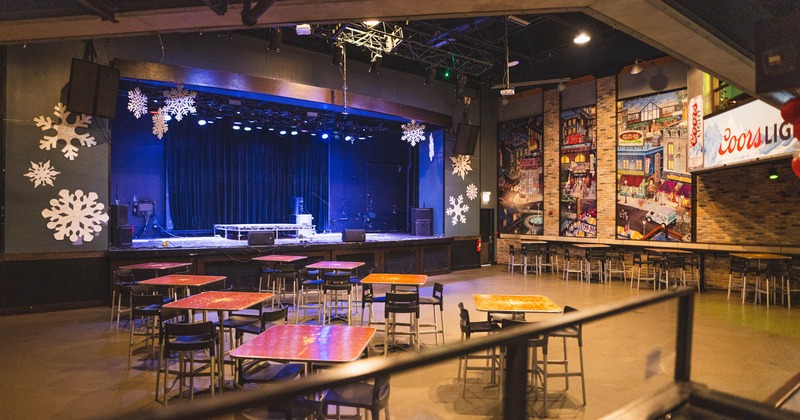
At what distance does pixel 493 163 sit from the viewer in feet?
42.2

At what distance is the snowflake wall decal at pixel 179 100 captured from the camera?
24.9ft

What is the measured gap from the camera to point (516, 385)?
4.62 ft

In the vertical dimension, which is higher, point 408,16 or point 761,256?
point 408,16

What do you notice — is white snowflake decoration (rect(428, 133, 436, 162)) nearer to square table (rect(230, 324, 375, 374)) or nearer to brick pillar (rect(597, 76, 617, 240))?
brick pillar (rect(597, 76, 617, 240))

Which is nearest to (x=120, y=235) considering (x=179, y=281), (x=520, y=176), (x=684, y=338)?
(x=179, y=281)

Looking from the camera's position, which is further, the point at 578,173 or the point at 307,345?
the point at 578,173

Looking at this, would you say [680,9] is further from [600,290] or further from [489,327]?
[600,290]

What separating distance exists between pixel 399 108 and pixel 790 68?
7.57 metres

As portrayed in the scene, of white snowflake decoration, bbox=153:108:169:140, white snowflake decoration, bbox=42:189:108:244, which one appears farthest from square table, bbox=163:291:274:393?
white snowflake decoration, bbox=153:108:169:140

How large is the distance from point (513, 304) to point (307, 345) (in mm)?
2181

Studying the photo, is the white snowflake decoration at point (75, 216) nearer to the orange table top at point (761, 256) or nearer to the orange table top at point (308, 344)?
the orange table top at point (308, 344)

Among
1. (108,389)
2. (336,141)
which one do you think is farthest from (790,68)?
(336,141)

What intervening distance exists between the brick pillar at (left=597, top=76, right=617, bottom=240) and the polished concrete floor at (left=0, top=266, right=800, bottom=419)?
3691mm

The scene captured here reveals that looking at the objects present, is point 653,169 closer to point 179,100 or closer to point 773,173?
point 773,173
